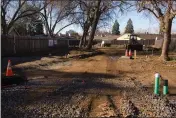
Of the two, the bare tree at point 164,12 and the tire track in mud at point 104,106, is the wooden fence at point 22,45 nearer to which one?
the bare tree at point 164,12

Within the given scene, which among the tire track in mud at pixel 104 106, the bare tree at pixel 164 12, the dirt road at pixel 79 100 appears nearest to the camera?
the tire track in mud at pixel 104 106

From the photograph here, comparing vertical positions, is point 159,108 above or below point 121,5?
below

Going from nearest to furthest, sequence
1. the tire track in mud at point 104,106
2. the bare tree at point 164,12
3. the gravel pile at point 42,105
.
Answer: the gravel pile at point 42,105, the tire track in mud at point 104,106, the bare tree at point 164,12

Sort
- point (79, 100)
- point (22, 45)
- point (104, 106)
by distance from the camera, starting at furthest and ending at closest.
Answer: point (22, 45) < point (79, 100) < point (104, 106)

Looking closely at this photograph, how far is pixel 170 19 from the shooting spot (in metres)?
29.5

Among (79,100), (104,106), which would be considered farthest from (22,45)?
(104,106)

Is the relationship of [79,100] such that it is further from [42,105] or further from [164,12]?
[164,12]

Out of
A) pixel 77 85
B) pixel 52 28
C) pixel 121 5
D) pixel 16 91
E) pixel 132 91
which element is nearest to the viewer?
pixel 16 91

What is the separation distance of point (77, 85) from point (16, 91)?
3.16 metres

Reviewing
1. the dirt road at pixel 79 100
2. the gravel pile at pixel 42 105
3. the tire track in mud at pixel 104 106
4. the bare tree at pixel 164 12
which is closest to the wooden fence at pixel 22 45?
the bare tree at pixel 164 12

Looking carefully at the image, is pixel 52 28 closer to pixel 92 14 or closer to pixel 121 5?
pixel 92 14

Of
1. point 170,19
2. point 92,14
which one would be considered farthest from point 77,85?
point 92,14

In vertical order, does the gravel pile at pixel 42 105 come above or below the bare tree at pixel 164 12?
below

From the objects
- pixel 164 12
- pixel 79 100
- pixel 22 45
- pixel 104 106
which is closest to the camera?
pixel 104 106
